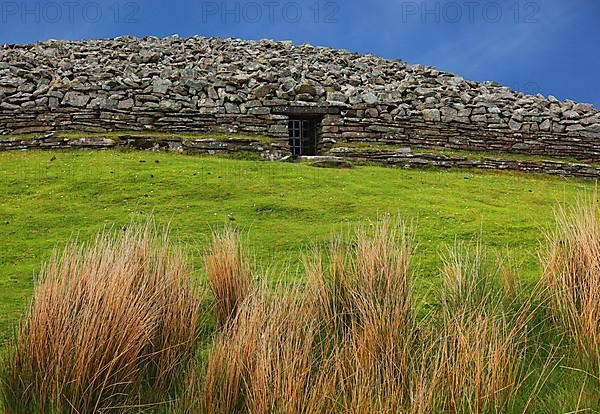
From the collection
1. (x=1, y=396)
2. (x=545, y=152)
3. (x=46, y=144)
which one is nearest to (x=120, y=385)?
(x=1, y=396)

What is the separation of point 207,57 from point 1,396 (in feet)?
52.7

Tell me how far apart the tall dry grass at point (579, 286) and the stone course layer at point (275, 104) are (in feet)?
31.6

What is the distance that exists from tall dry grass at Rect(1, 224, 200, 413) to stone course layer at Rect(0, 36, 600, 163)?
10.3 m

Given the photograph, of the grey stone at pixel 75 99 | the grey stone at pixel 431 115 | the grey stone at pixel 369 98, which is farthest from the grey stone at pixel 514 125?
the grey stone at pixel 75 99

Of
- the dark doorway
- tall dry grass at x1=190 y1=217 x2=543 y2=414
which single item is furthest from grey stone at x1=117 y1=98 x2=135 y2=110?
tall dry grass at x1=190 y1=217 x2=543 y2=414

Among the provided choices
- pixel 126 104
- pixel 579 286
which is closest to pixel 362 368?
pixel 579 286

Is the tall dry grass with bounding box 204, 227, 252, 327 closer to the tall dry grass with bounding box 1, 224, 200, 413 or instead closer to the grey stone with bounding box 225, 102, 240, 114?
the tall dry grass with bounding box 1, 224, 200, 413

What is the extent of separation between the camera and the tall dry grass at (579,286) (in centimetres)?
332

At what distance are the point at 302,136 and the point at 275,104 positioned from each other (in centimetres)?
138

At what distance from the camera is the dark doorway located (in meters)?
14.5

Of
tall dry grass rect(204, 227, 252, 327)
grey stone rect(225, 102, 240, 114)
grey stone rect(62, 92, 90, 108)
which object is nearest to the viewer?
tall dry grass rect(204, 227, 252, 327)

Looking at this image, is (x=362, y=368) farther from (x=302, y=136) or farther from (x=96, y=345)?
(x=302, y=136)

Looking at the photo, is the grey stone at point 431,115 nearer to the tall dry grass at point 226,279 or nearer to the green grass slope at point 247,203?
the green grass slope at point 247,203

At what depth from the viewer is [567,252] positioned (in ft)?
14.0
